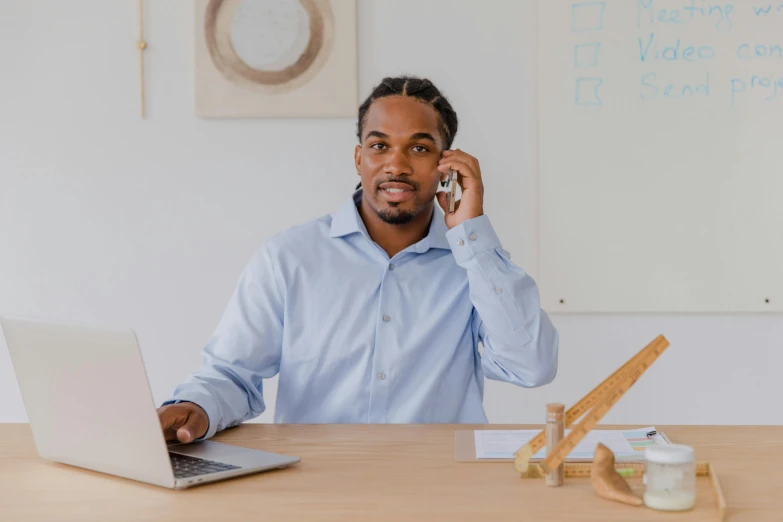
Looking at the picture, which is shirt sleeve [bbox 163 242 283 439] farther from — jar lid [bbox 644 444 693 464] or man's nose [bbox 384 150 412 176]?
jar lid [bbox 644 444 693 464]

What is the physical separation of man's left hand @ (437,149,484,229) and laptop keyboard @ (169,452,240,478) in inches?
28.8

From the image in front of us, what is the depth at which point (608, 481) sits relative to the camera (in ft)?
3.29

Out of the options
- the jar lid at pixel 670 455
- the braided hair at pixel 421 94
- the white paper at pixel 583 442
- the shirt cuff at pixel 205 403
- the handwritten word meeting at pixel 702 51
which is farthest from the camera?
the handwritten word meeting at pixel 702 51

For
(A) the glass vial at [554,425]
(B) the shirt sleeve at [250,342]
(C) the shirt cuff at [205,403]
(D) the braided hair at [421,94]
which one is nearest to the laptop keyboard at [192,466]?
(C) the shirt cuff at [205,403]

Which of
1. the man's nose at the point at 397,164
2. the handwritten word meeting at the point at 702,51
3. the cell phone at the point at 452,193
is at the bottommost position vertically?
the cell phone at the point at 452,193

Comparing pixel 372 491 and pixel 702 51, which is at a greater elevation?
pixel 702 51

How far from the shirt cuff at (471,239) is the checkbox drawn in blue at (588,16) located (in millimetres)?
1065

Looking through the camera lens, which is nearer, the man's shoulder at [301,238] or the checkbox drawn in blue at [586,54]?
the man's shoulder at [301,238]

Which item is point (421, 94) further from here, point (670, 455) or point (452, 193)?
point (670, 455)

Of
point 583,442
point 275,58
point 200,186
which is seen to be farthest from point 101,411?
point 275,58

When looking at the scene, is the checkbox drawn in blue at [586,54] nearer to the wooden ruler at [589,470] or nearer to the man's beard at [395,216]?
the man's beard at [395,216]

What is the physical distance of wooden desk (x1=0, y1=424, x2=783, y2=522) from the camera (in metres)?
0.95

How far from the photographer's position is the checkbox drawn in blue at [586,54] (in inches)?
94.7

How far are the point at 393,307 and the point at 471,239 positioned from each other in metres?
0.24
